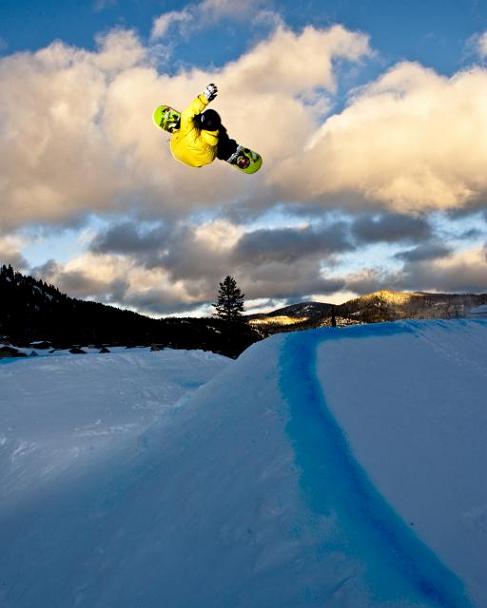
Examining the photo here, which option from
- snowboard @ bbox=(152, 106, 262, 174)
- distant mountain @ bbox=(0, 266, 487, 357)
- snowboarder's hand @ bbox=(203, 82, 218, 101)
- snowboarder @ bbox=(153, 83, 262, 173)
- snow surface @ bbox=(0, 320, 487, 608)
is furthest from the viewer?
distant mountain @ bbox=(0, 266, 487, 357)

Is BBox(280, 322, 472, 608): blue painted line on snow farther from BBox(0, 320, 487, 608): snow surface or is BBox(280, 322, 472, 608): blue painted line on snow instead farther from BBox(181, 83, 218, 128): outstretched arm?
BBox(181, 83, 218, 128): outstretched arm

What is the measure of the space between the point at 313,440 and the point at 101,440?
4.22 m

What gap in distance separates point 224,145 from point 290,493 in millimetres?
6011

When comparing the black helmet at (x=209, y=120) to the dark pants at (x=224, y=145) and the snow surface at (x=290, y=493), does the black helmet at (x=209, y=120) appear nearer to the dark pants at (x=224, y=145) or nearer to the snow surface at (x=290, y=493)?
the dark pants at (x=224, y=145)

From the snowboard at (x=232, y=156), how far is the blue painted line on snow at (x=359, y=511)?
4916mm

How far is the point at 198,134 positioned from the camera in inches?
275

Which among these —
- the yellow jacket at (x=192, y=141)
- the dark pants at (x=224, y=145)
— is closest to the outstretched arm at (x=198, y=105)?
the yellow jacket at (x=192, y=141)

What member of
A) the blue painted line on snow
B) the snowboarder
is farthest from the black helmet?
the blue painted line on snow

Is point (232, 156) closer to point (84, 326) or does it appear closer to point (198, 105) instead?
point (198, 105)

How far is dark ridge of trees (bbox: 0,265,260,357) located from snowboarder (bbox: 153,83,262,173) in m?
32.2

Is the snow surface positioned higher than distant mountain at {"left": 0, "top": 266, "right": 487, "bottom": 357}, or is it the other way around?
distant mountain at {"left": 0, "top": 266, "right": 487, "bottom": 357}

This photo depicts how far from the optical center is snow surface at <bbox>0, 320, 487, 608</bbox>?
254 cm

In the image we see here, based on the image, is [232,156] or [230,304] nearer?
[232,156]

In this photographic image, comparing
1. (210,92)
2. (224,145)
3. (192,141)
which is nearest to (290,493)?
(210,92)
